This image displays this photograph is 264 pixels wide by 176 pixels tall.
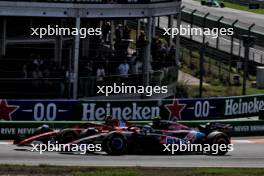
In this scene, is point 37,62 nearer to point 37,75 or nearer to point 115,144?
point 37,75

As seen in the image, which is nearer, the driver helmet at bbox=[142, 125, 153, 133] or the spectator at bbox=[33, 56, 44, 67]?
the driver helmet at bbox=[142, 125, 153, 133]

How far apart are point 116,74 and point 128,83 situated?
0.98 metres

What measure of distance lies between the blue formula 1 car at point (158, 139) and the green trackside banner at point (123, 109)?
542cm

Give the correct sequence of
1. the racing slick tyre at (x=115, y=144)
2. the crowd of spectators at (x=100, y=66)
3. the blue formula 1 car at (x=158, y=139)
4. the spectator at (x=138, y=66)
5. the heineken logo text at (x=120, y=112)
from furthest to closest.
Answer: the spectator at (x=138, y=66) < the crowd of spectators at (x=100, y=66) < the heineken logo text at (x=120, y=112) < the blue formula 1 car at (x=158, y=139) < the racing slick tyre at (x=115, y=144)

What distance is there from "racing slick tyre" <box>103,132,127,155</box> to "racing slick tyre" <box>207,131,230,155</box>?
8.23 feet

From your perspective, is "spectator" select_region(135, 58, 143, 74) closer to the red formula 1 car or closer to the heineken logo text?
the heineken logo text

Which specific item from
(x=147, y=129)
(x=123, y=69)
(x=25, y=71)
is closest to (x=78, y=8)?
(x=123, y=69)

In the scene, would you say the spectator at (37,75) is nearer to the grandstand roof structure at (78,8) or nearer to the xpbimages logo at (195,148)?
the grandstand roof structure at (78,8)

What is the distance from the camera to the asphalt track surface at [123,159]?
21094 mm

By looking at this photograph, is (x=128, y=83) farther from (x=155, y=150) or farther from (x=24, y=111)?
(x=155, y=150)

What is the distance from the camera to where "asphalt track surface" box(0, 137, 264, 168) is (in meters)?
21.1

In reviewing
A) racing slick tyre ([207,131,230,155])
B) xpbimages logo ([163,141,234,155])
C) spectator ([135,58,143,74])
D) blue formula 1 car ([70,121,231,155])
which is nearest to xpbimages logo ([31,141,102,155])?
blue formula 1 car ([70,121,231,155])

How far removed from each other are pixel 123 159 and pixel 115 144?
0.51 meters

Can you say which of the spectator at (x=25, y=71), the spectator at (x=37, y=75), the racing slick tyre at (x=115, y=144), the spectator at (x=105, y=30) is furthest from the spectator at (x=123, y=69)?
the racing slick tyre at (x=115, y=144)
